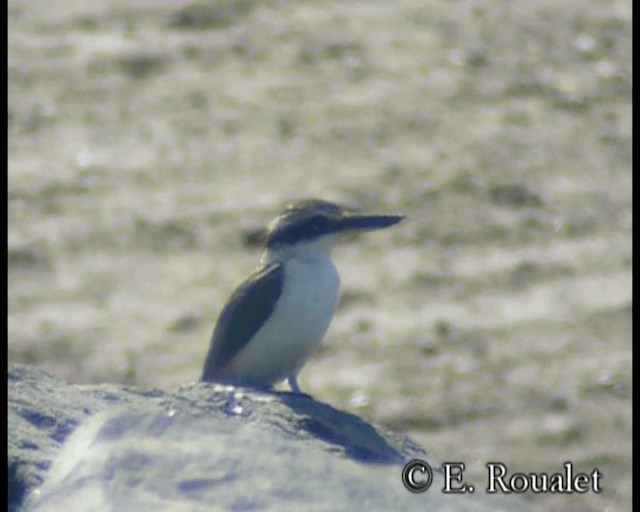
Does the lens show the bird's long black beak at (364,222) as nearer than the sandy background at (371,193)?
Yes

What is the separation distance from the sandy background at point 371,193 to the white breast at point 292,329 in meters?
1.51

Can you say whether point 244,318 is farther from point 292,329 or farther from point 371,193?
point 371,193

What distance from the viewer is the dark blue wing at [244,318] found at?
6176 mm

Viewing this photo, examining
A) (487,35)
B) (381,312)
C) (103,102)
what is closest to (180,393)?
(381,312)

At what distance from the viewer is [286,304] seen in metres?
6.16

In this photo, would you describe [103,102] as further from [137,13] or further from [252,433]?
[252,433]

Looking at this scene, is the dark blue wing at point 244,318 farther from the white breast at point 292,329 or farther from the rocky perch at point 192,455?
the rocky perch at point 192,455

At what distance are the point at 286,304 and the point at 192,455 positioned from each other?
1543 millimetres

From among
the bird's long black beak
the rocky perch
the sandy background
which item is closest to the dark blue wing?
the bird's long black beak

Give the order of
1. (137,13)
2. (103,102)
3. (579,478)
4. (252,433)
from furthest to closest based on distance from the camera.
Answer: (137,13) → (103,102) → (579,478) → (252,433)

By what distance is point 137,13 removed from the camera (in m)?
12.7

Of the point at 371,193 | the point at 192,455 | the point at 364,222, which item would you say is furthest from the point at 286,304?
the point at 371,193

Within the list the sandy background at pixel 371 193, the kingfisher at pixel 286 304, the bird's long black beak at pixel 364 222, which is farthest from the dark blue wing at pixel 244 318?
the sandy background at pixel 371 193

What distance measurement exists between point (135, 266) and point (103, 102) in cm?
201
